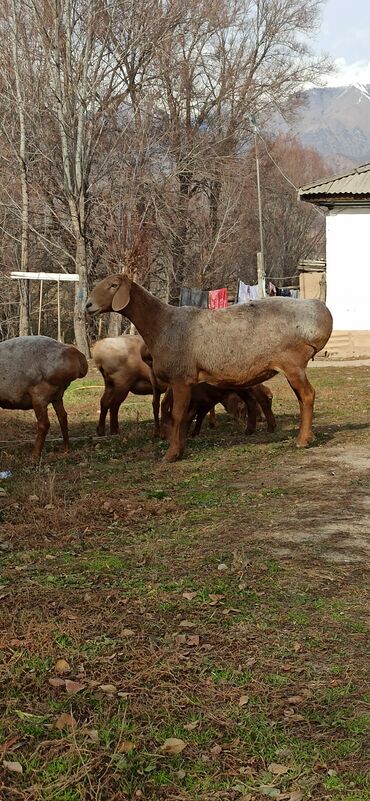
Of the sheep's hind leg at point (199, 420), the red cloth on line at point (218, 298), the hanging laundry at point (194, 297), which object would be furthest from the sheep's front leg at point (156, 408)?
the hanging laundry at point (194, 297)

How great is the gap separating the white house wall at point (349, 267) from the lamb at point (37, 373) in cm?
1458

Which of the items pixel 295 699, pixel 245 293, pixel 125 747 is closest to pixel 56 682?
pixel 125 747

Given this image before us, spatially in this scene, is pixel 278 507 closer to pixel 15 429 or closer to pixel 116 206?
pixel 15 429

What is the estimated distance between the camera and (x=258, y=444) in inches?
422

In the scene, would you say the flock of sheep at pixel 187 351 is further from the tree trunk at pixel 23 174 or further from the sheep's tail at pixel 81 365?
the tree trunk at pixel 23 174

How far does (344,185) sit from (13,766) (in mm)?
21709

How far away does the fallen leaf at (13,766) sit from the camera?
11.7 ft

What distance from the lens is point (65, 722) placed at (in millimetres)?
3904

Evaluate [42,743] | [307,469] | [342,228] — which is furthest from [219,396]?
[342,228]

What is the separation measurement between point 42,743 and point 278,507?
13.3ft

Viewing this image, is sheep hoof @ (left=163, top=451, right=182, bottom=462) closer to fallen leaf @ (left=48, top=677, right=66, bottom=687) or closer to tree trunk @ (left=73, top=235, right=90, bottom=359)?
fallen leaf @ (left=48, top=677, right=66, bottom=687)

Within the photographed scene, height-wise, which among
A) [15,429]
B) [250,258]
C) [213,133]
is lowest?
[15,429]

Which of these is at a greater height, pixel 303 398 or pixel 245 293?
pixel 245 293

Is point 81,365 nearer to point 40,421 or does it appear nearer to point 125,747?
point 40,421
